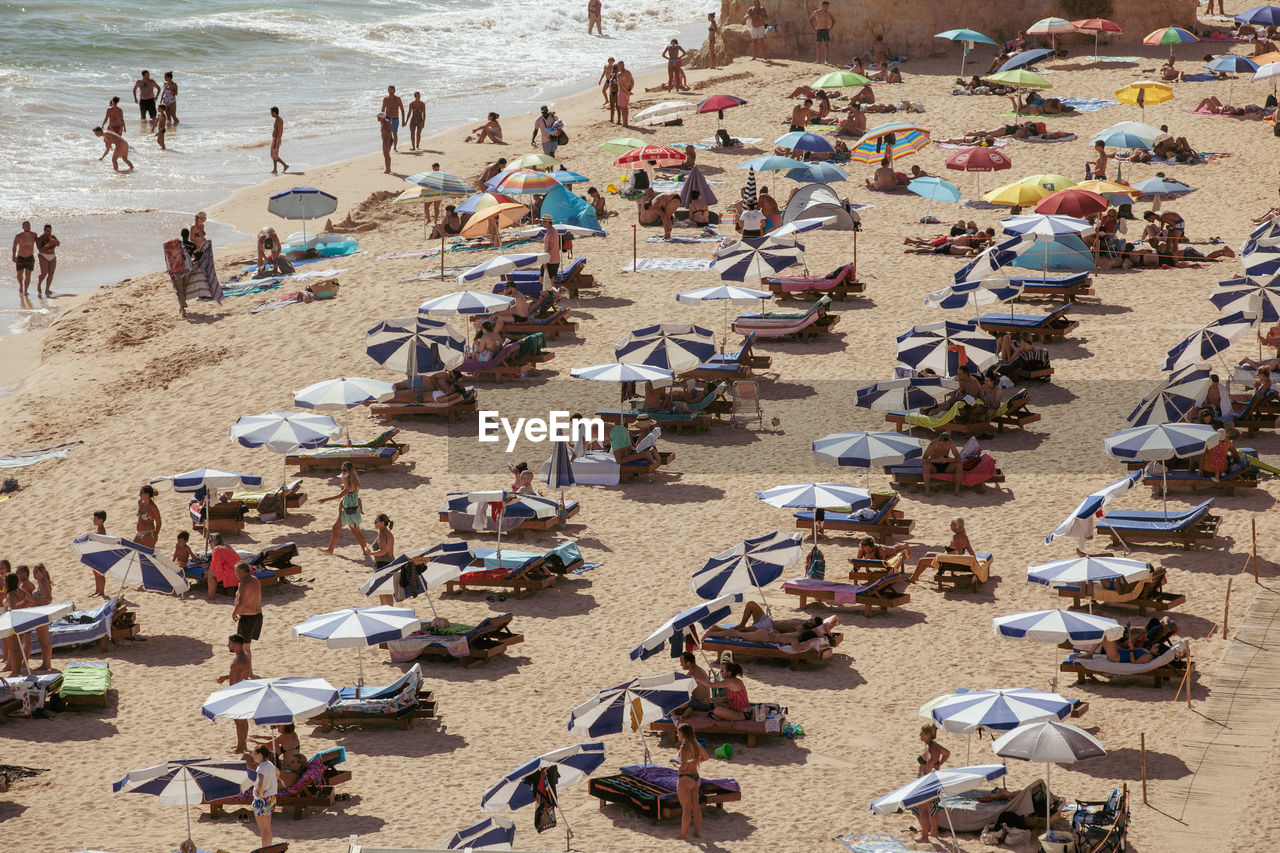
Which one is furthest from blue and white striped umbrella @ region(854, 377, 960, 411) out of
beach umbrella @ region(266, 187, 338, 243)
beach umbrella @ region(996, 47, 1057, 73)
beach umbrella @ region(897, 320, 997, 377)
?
beach umbrella @ region(996, 47, 1057, 73)

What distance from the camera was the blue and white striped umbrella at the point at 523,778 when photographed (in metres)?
11.0

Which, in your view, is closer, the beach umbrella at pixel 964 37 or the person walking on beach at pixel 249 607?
the person walking on beach at pixel 249 607

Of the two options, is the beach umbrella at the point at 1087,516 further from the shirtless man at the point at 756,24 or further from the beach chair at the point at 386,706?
the shirtless man at the point at 756,24

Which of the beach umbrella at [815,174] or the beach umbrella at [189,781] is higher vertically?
the beach umbrella at [815,174]

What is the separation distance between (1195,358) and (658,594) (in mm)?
8246

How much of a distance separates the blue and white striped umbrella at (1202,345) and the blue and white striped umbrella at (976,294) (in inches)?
126

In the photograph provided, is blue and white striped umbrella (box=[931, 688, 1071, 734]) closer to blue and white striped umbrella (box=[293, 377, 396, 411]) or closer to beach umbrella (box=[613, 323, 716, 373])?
beach umbrella (box=[613, 323, 716, 373])

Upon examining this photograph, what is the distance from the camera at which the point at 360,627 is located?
13.7m

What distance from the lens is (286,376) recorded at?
22.8m

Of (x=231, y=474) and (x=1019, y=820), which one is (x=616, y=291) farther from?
(x=1019, y=820)

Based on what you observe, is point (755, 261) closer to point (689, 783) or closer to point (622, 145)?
point (622, 145)

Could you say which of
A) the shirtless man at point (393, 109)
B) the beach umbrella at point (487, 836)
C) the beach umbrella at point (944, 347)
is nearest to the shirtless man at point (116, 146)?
the shirtless man at point (393, 109)

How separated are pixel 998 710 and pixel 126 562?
8.78 meters

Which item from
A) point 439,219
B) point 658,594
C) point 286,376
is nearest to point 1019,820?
point 658,594
